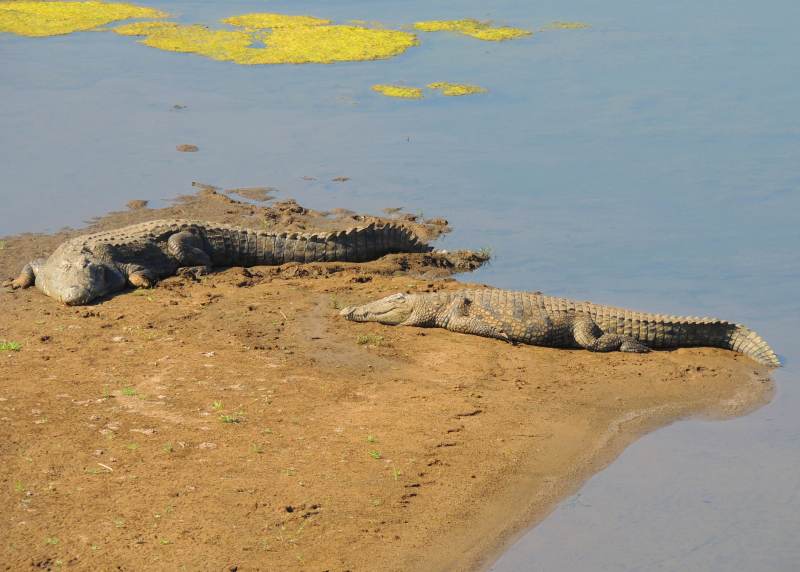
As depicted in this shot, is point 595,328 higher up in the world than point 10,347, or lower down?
higher up

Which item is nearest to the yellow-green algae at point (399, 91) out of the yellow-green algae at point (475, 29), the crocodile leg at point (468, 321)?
the yellow-green algae at point (475, 29)

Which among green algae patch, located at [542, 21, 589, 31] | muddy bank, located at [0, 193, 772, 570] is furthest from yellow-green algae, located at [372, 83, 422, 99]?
muddy bank, located at [0, 193, 772, 570]

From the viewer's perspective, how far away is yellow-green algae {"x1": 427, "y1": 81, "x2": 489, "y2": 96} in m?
20.9

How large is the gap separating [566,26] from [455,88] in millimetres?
6600

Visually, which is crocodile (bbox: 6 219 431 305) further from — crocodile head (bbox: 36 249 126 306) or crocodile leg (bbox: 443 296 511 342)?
crocodile leg (bbox: 443 296 511 342)

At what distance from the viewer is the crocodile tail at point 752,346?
10.8m

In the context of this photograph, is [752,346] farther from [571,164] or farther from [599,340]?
[571,164]

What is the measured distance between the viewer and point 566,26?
86.8ft

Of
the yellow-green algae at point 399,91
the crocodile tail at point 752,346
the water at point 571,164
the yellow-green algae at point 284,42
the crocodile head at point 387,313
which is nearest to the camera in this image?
the water at point 571,164

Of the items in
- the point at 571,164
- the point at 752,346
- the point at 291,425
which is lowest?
the point at 291,425

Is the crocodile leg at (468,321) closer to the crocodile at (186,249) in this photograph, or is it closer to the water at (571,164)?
the water at (571,164)

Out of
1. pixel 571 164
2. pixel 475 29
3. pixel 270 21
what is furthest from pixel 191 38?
pixel 571 164

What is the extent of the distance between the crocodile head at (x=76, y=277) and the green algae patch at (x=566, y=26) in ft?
54.7

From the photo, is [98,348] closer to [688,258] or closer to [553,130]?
[688,258]
